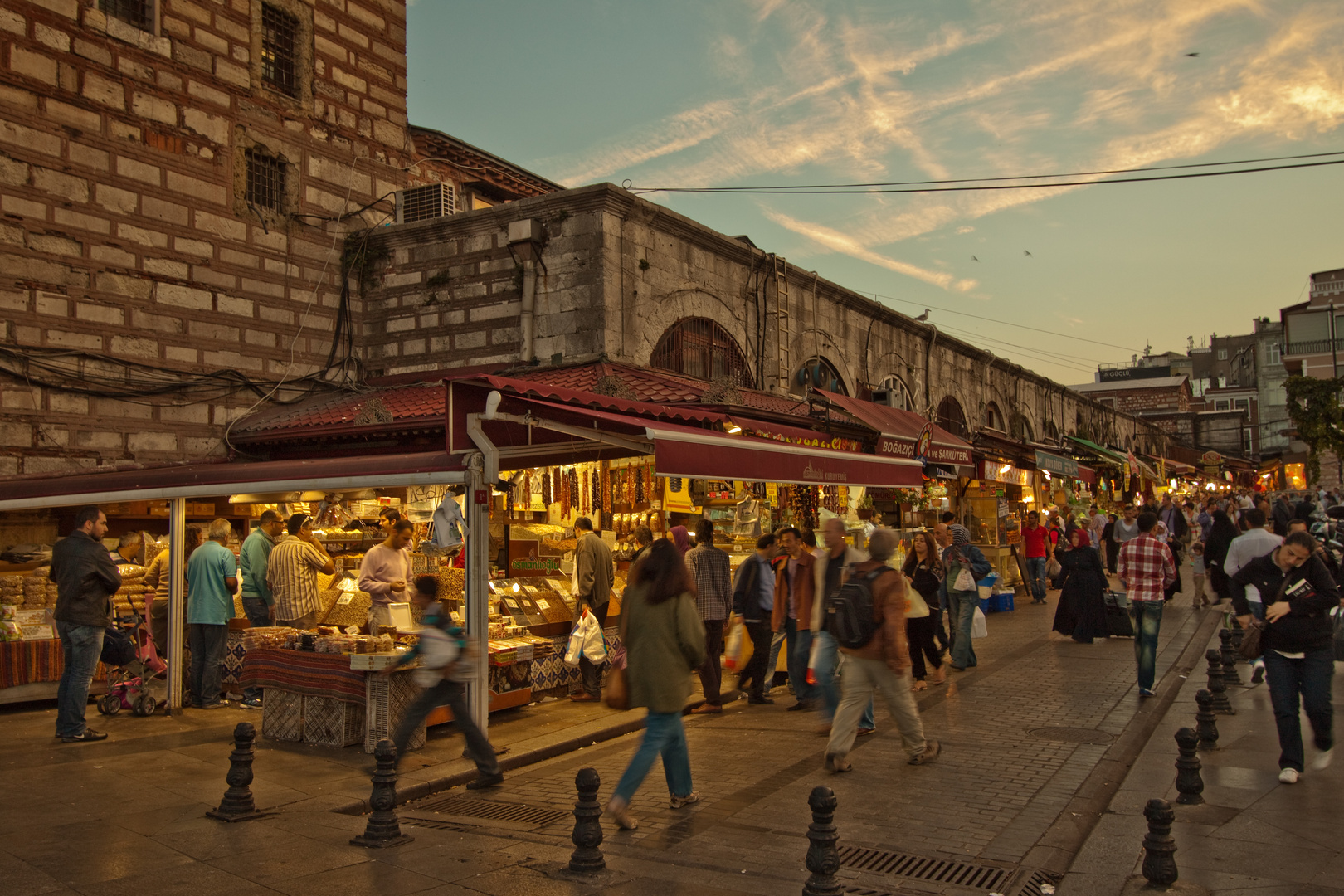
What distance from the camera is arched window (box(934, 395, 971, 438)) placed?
25297 millimetres

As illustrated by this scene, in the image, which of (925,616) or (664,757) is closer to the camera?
(664,757)

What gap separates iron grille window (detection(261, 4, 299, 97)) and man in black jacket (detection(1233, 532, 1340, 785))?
1395 centimetres

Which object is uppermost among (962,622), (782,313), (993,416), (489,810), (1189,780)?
(782,313)

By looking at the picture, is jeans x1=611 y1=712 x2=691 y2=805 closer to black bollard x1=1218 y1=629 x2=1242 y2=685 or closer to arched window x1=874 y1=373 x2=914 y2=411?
black bollard x1=1218 y1=629 x2=1242 y2=685

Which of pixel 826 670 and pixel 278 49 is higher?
pixel 278 49

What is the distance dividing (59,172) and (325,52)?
15.8 ft

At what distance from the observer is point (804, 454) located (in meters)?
10.3

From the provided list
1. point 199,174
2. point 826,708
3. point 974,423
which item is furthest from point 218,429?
point 974,423

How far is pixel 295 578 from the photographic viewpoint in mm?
9922

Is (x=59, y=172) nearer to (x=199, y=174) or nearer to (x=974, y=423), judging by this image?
(x=199, y=174)

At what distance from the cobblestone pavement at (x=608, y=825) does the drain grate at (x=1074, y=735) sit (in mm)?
42

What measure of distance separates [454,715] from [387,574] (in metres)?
3.35

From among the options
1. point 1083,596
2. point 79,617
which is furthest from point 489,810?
point 1083,596

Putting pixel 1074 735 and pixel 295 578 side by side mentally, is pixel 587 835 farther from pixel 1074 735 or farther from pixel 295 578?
pixel 295 578
